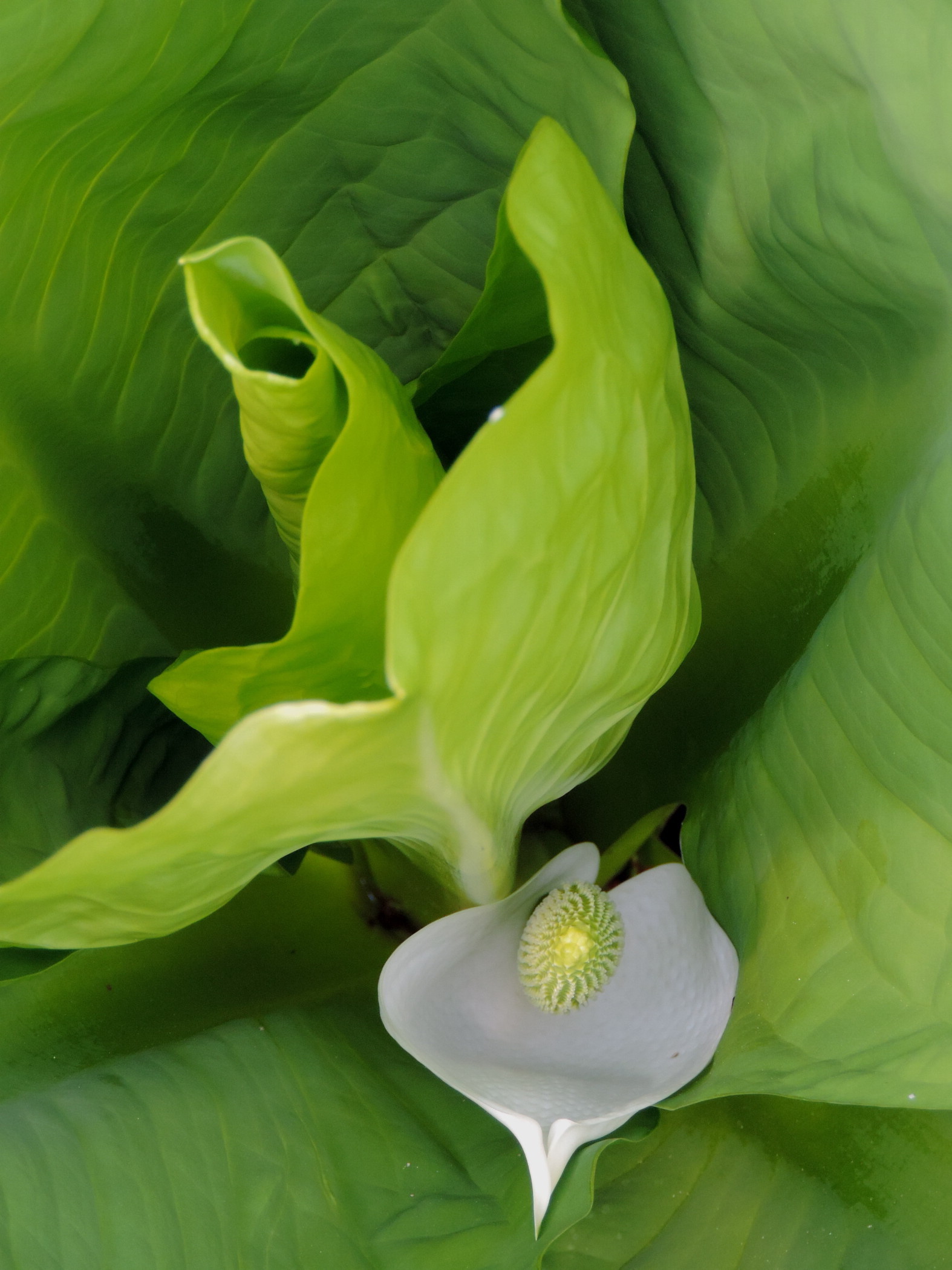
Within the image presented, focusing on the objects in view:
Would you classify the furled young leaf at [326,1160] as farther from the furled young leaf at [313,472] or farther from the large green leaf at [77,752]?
the furled young leaf at [313,472]

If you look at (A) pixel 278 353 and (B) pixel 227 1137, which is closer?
(A) pixel 278 353

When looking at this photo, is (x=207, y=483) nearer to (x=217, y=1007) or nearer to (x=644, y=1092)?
(x=217, y=1007)

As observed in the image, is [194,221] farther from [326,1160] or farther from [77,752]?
[326,1160]

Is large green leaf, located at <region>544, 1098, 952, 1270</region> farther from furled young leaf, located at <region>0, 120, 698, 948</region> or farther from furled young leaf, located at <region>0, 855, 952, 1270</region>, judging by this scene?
furled young leaf, located at <region>0, 120, 698, 948</region>

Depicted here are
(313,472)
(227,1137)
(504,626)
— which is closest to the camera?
(504,626)

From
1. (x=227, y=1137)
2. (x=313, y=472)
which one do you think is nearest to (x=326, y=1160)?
(x=227, y=1137)

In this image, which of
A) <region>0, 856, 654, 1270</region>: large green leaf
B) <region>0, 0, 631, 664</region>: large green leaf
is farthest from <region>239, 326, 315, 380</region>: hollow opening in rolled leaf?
<region>0, 856, 654, 1270</region>: large green leaf
